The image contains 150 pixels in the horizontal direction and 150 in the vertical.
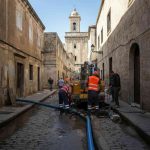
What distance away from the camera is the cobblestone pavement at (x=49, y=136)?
6.59 m

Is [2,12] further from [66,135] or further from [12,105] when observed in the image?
[66,135]

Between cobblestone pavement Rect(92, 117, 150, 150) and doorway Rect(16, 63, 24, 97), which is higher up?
doorway Rect(16, 63, 24, 97)

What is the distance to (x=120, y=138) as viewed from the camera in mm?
7250

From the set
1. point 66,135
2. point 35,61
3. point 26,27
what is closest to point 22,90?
point 26,27

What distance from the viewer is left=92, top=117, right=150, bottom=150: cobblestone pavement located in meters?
6.37

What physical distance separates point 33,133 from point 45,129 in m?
0.66

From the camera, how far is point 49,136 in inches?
302

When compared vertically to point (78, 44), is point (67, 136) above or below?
below

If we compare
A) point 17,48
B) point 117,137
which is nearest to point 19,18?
point 17,48

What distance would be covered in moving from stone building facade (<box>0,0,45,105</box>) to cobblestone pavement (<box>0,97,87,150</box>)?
4.45m

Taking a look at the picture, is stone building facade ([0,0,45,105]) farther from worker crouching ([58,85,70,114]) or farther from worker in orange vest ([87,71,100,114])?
worker in orange vest ([87,71,100,114])

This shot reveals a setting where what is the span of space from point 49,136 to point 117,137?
170 centimetres

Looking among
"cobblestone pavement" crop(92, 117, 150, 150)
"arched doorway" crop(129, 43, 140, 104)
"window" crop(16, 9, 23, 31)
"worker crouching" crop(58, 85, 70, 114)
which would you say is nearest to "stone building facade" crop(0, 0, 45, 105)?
"window" crop(16, 9, 23, 31)

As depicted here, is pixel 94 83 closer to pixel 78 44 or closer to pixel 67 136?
pixel 67 136
